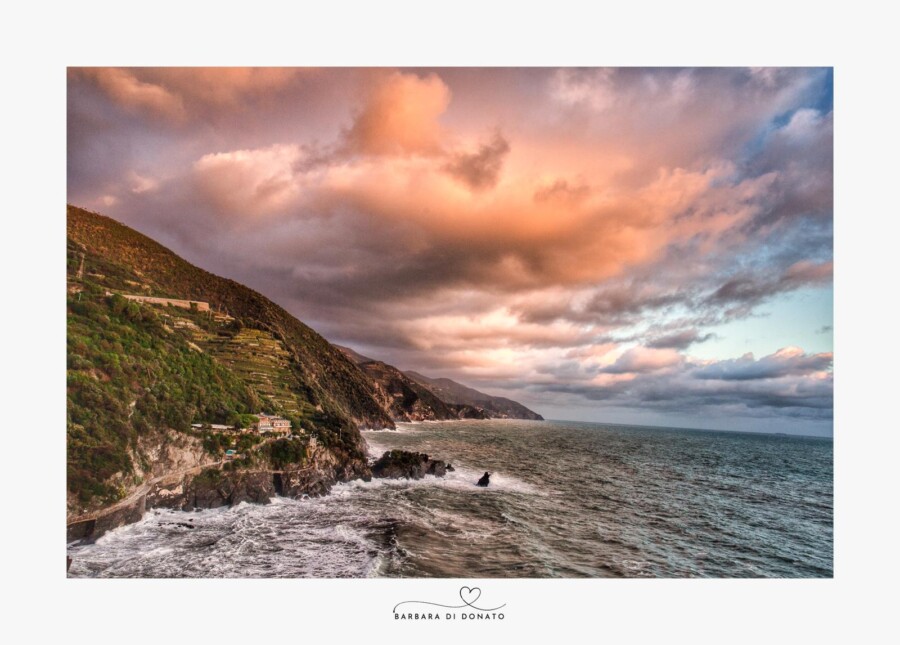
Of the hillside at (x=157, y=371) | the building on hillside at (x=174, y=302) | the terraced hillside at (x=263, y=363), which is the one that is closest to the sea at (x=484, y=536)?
the hillside at (x=157, y=371)

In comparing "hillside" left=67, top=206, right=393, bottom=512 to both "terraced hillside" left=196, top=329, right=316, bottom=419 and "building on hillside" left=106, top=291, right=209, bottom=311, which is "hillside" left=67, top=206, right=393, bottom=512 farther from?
"building on hillside" left=106, top=291, right=209, bottom=311

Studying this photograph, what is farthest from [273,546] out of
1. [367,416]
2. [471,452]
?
[367,416]

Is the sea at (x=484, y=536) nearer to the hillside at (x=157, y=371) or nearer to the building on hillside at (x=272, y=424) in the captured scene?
the hillside at (x=157, y=371)

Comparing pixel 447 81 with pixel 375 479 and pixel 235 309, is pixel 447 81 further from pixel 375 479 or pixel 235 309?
pixel 375 479
